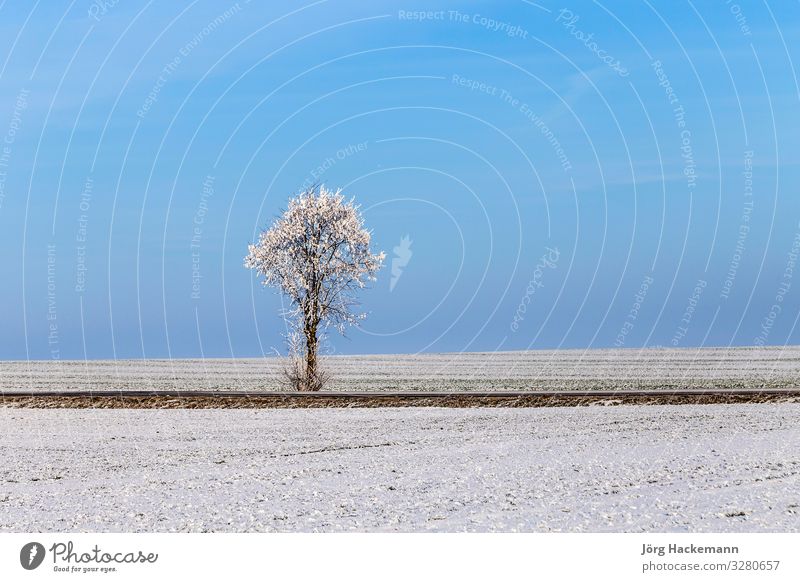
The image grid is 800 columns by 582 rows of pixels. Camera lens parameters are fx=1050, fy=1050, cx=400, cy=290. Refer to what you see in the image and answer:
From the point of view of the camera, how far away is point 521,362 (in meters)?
52.0

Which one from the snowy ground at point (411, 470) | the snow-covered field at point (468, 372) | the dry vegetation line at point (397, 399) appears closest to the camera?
the snowy ground at point (411, 470)

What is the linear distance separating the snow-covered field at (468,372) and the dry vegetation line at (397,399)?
417 cm

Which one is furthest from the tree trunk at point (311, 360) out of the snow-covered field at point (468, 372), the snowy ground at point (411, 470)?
the snowy ground at point (411, 470)

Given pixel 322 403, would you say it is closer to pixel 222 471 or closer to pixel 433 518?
pixel 222 471

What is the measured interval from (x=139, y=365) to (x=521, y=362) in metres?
19.6

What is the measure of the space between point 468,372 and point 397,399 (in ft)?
63.9

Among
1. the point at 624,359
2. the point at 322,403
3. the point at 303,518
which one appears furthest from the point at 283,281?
the point at 624,359
